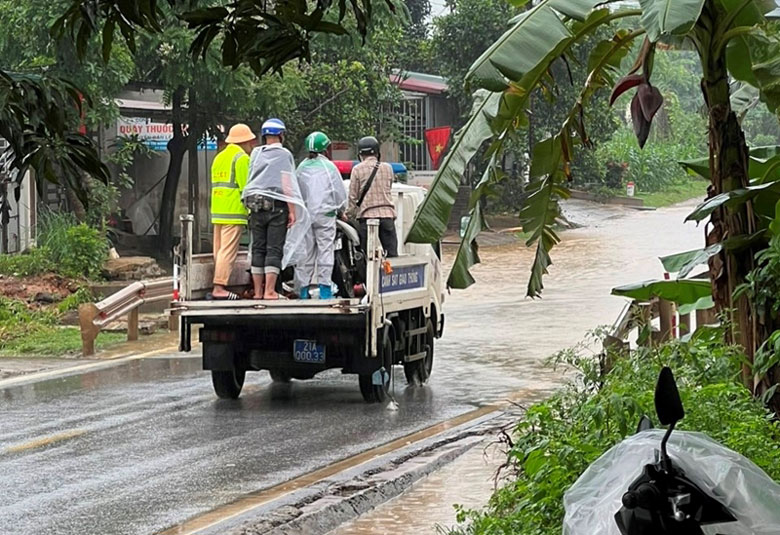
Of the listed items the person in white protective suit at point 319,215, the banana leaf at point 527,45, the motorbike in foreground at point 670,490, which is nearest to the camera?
the motorbike in foreground at point 670,490

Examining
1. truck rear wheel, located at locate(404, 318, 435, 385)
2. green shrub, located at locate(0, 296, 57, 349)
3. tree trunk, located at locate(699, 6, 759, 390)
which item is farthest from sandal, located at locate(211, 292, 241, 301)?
tree trunk, located at locate(699, 6, 759, 390)

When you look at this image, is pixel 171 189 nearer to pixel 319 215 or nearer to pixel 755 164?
pixel 319 215

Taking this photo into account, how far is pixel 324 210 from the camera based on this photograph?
41.0ft

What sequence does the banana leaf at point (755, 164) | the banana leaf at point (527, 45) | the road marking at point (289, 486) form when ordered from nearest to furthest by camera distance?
the banana leaf at point (527, 45), the banana leaf at point (755, 164), the road marking at point (289, 486)

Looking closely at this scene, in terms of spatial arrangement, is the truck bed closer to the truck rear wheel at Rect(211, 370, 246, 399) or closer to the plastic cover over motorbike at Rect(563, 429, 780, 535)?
the truck rear wheel at Rect(211, 370, 246, 399)

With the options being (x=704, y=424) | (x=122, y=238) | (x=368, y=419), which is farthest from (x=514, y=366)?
(x=122, y=238)

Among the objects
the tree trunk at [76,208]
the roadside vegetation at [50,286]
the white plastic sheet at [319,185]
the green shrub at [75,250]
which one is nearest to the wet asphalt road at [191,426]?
the white plastic sheet at [319,185]

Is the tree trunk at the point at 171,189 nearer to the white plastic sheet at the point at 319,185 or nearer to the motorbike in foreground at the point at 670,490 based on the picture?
the white plastic sheet at the point at 319,185

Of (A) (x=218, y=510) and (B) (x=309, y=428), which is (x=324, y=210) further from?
(A) (x=218, y=510)

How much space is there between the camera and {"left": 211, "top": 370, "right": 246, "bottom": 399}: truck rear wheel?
1279cm

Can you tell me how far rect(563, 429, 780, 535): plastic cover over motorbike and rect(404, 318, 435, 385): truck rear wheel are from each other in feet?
31.7

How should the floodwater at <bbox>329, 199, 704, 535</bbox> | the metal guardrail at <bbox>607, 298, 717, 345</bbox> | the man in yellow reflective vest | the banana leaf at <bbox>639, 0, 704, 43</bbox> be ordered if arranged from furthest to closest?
the man in yellow reflective vest
the metal guardrail at <bbox>607, 298, 717, 345</bbox>
the floodwater at <bbox>329, 199, 704, 535</bbox>
the banana leaf at <bbox>639, 0, 704, 43</bbox>

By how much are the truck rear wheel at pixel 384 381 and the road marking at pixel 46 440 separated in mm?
2715

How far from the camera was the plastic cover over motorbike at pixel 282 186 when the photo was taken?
40.4 feet
